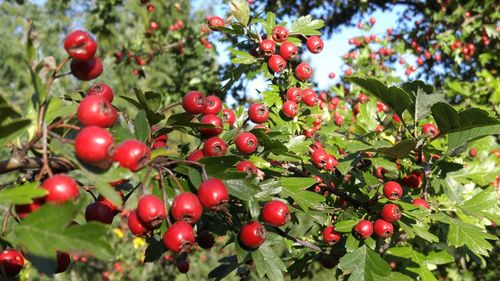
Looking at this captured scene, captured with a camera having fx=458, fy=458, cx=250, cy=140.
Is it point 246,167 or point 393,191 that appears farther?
point 393,191

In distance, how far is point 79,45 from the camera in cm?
116

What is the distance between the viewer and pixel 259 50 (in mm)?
2080

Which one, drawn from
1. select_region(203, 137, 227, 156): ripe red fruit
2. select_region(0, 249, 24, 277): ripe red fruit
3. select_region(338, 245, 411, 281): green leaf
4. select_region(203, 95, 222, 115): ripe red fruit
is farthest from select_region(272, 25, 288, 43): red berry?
select_region(0, 249, 24, 277): ripe red fruit

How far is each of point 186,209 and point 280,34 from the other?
1.15 m

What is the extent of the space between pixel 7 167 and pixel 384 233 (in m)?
1.24

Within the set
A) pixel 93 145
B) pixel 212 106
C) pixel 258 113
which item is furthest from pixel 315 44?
pixel 93 145

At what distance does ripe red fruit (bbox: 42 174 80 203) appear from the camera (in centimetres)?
96

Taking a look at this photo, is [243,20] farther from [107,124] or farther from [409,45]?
[409,45]

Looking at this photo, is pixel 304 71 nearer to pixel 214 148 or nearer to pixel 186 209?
pixel 214 148

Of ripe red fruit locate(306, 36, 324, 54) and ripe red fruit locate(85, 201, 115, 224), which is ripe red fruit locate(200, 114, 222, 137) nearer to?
ripe red fruit locate(85, 201, 115, 224)

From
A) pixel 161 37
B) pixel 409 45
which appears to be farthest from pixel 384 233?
pixel 161 37

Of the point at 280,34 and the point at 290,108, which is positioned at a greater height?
the point at 280,34

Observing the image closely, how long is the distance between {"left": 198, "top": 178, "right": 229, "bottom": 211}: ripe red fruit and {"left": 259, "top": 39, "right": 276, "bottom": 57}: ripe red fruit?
3.22 feet

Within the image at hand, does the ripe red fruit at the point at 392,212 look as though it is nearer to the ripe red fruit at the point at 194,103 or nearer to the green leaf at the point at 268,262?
the green leaf at the point at 268,262
